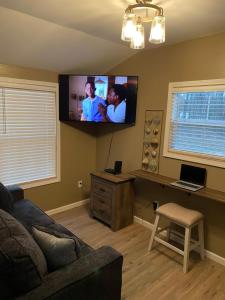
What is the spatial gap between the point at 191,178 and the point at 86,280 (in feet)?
5.80

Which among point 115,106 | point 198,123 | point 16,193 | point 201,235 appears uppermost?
point 115,106

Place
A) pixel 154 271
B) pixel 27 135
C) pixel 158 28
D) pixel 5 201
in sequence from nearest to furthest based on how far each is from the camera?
pixel 158 28 → pixel 5 201 → pixel 154 271 → pixel 27 135

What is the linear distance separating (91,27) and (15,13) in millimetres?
737

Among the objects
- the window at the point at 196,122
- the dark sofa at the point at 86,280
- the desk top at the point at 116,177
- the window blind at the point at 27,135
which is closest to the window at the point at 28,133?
the window blind at the point at 27,135

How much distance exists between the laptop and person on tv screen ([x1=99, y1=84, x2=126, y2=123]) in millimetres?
1110

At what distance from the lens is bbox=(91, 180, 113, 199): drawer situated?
10.1 ft

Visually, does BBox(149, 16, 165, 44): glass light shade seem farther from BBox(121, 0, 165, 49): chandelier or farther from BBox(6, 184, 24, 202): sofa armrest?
BBox(6, 184, 24, 202): sofa armrest

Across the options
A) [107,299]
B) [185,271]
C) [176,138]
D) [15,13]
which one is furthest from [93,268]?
[15,13]

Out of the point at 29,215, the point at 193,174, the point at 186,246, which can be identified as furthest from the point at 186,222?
the point at 29,215

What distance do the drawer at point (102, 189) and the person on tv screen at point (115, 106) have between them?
911 mm

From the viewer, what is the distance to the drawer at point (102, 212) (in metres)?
3.14

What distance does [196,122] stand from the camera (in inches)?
105

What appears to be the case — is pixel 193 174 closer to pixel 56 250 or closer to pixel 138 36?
pixel 138 36

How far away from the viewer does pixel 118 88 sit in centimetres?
314
